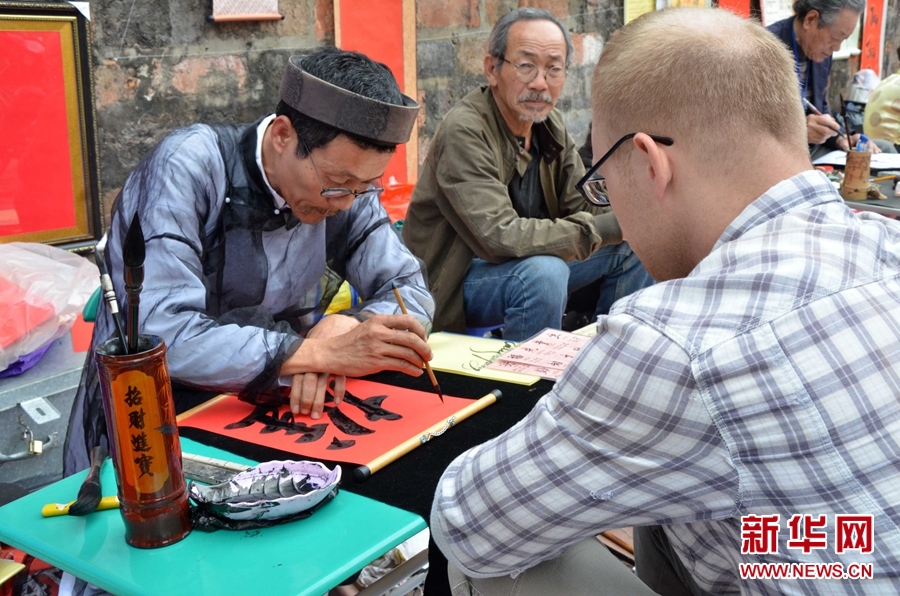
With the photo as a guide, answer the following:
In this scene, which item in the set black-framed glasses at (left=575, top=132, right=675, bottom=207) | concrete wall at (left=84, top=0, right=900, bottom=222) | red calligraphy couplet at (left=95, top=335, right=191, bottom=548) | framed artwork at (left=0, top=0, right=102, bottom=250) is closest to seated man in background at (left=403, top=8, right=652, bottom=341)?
concrete wall at (left=84, top=0, right=900, bottom=222)

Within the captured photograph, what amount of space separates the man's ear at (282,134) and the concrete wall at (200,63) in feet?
4.51

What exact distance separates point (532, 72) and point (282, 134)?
1508 mm

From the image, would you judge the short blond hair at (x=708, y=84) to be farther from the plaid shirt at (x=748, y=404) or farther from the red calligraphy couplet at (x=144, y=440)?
the red calligraphy couplet at (x=144, y=440)

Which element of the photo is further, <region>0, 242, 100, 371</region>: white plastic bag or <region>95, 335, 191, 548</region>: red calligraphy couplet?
<region>0, 242, 100, 371</region>: white plastic bag

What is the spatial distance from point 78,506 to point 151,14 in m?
2.37

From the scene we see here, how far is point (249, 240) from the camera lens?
207 cm

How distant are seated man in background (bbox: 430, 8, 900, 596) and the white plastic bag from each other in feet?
6.29

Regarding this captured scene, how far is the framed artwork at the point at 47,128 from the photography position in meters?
2.83

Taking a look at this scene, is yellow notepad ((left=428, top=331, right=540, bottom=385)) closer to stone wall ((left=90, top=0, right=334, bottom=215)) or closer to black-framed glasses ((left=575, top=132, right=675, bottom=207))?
black-framed glasses ((left=575, top=132, right=675, bottom=207))

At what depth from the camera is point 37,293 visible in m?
2.75

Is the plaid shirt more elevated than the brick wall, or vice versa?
the brick wall

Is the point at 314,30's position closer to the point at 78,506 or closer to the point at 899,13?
the point at 78,506

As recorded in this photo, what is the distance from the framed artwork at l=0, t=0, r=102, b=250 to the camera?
2.83 m

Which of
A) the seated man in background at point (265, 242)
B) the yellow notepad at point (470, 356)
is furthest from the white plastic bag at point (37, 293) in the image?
the yellow notepad at point (470, 356)
